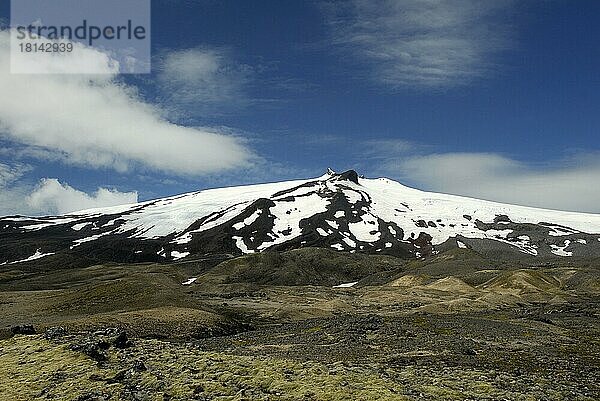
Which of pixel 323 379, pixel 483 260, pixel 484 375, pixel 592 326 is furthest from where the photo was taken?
pixel 483 260

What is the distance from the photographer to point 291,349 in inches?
1634

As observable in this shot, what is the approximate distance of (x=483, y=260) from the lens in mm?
161875

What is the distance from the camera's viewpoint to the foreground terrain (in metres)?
26.3

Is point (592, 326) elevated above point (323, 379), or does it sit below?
below

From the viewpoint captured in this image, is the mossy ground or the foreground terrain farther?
the foreground terrain

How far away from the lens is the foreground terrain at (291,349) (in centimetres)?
2631

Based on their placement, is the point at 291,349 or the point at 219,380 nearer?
the point at 219,380

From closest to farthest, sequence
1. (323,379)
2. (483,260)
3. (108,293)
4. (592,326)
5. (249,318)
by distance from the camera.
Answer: (323,379) → (592,326) → (249,318) → (108,293) → (483,260)

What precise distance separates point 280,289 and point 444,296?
37858 millimetres

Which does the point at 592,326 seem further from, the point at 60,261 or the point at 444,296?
the point at 60,261

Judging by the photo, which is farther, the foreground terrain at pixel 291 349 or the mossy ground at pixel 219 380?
the foreground terrain at pixel 291 349

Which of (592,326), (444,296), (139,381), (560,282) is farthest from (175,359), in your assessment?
(560,282)

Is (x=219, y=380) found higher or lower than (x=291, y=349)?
higher

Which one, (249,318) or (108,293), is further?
(108,293)
